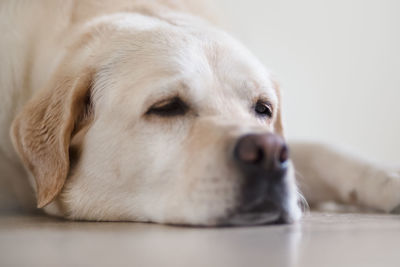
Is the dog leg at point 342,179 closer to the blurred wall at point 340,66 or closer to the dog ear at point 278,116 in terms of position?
the dog ear at point 278,116

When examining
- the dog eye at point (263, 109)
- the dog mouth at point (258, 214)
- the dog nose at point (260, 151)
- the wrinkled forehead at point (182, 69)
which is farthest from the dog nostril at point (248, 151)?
the dog eye at point (263, 109)

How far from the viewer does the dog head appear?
64.0 inches

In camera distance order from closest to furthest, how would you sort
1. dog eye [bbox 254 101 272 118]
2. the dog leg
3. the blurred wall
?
1. dog eye [bbox 254 101 272 118]
2. the dog leg
3. the blurred wall

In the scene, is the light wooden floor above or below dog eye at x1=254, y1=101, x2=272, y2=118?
below

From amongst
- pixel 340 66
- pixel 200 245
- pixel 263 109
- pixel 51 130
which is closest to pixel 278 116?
pixel 263 109

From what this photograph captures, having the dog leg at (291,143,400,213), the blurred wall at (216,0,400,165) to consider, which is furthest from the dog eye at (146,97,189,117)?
the blurred wall at (216,0,400,165)

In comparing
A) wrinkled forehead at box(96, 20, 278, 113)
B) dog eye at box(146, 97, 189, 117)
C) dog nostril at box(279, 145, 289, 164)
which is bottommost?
dog nostril at box(279, 145, 289, 164)

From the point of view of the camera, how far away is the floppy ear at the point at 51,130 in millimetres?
1987

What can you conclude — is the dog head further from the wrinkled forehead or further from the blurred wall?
the blurred wall

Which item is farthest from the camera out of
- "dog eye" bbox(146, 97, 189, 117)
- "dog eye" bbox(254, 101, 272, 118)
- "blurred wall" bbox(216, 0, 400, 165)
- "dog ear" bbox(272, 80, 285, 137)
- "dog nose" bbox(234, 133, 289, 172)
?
"blurred wall" bbox(216, 0, 400, 165)

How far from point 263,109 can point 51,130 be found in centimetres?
82

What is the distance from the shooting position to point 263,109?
7.11ft

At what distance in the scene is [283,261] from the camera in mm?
1095

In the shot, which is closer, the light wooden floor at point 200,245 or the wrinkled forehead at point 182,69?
the light wooden floor at point 200,245
